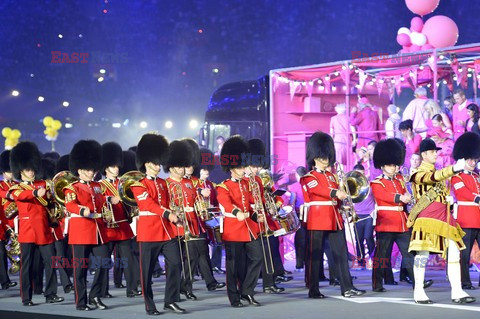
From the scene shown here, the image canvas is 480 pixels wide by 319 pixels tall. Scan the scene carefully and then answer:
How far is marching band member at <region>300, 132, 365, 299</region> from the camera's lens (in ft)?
27.7

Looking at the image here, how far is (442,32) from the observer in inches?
528

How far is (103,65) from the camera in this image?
31688 mm

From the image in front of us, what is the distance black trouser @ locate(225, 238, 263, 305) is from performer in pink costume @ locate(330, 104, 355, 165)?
5373mm

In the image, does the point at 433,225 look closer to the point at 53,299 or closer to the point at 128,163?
the point at 53,299

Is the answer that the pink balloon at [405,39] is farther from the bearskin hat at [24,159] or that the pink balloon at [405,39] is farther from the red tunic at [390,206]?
the bearskin hat at [24,159]

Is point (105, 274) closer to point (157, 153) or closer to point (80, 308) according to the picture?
point (80, 308)

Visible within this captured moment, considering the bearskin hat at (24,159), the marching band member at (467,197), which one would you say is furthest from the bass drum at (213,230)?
the marching band member at (467,197)

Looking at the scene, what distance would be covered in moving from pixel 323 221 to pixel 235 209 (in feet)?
3.35

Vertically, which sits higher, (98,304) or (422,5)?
(422,5)

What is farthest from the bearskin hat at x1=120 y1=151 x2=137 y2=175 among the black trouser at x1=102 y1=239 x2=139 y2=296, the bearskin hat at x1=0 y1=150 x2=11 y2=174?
the black trouser at x1=102 y1=239 x2=139 y2=296

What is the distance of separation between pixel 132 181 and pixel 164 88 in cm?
2486

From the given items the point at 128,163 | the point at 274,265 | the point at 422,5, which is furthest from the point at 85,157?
the point at 422,5

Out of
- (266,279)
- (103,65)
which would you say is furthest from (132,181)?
(103,65)

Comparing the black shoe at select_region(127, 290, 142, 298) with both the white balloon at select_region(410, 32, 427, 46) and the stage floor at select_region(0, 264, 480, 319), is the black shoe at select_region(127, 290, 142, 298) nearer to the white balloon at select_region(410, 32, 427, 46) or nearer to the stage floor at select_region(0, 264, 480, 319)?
the stage floor at select_region(0, 264, 480, 319)
